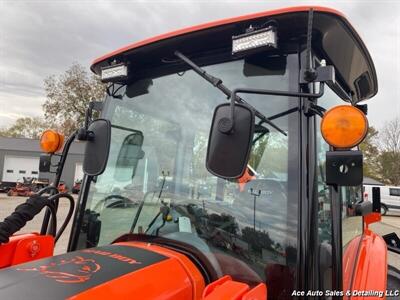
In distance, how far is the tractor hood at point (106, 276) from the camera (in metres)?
1.23

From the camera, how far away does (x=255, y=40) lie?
163 cm

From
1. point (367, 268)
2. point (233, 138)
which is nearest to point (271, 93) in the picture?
point (233, 138)

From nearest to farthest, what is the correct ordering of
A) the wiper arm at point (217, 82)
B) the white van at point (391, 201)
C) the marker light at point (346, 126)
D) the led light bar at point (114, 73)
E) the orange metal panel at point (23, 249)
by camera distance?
the marker light at point (346, 126)
the wiper arm at point (217, 82)
the orange metal panel at point (23, 249)
the led light bar at point (114, 73)
the white van at point (391, 201)

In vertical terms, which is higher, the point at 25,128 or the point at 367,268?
the point at 25,128

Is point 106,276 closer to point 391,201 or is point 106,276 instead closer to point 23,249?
point 23,249

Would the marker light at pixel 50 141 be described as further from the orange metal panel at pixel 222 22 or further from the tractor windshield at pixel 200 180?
the orange metal panel at pixel 222 22

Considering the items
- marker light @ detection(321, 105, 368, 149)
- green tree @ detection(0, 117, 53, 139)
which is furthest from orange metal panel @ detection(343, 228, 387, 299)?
green tree @ detection(0, 117, 53, 139)

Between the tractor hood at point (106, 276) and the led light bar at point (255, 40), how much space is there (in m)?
1.02

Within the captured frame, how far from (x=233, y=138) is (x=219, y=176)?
0.55 feet

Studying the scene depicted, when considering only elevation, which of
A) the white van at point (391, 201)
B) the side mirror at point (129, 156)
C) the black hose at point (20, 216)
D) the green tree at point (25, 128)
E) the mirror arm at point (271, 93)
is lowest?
the white van at point (391, 201)

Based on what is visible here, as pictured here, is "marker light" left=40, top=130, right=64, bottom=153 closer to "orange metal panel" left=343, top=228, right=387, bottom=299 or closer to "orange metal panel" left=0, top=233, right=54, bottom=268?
"orange metal panel" left=0, top=233, right=54, bottom=268

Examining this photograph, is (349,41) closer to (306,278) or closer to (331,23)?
(331,23)

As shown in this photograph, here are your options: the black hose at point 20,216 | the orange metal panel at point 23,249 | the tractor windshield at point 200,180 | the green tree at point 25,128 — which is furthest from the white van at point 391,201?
the green tree at point 25,128

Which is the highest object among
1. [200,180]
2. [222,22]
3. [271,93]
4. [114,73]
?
[222,22]
